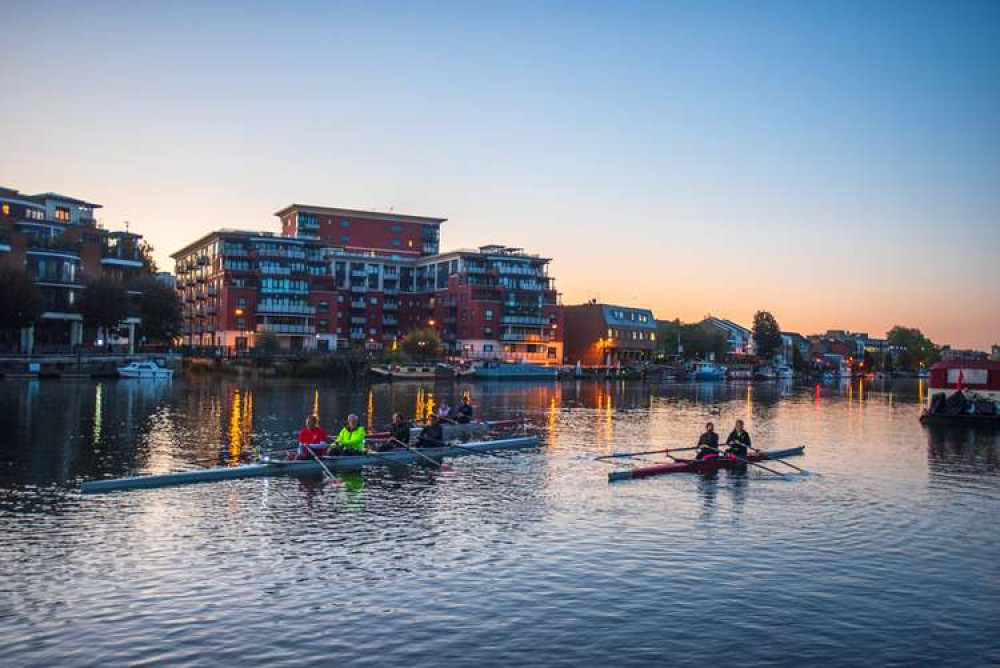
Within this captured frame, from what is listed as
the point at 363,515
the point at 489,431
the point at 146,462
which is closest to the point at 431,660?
the point at 363,515

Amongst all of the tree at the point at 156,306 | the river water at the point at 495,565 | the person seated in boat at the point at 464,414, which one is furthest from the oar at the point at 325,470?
the tree at the point at 156,306

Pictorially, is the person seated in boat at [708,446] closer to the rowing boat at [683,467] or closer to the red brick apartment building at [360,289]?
the rowing boat at [683,467]

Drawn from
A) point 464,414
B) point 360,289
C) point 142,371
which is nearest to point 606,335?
point 360,289

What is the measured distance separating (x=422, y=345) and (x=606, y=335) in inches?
1825

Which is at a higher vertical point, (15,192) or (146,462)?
(15,192)

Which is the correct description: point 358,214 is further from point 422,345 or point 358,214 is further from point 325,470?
point 325,470

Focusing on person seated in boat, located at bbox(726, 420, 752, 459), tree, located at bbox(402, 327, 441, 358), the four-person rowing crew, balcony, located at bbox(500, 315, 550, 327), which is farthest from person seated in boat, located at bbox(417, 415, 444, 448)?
balcony, located at bbox(500, 315, 550, 327)

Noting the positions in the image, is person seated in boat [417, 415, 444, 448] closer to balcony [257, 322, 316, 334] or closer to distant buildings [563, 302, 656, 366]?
balcony [257, 322, 316, 334]

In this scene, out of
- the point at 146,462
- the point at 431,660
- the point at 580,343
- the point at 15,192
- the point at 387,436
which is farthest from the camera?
the point at 580,343

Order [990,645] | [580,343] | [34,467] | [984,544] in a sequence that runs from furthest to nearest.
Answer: [580,343] → [34,467] → [984,544] → [990,645]

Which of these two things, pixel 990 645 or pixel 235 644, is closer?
pixel 235 644

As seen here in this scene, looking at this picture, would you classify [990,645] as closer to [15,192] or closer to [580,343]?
[15,192]

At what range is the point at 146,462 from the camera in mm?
34219

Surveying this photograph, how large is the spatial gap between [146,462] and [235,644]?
2201 cm
